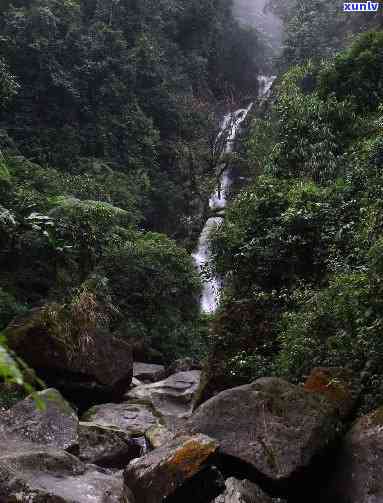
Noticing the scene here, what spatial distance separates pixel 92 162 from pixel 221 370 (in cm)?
1300

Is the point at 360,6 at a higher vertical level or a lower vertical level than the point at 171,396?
higher

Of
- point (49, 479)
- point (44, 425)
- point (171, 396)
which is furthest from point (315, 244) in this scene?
point (49, 479)

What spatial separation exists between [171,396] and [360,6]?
69.3ft

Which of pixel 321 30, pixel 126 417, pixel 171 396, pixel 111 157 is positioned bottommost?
pixel 171 396

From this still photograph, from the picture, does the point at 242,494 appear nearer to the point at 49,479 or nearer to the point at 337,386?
the point at 337,386

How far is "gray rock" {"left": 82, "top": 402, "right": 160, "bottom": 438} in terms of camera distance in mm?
8376

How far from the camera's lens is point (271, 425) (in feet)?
16.5

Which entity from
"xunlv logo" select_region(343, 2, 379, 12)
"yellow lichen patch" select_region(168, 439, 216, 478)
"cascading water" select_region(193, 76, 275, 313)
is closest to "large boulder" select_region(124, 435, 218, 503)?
"yellow lichen patch" select_region(168, 439, 216, 478)

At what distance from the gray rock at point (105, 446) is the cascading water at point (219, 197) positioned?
8.79 metres

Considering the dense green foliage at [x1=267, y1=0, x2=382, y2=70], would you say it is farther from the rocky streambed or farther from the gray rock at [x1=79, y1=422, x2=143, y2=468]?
the rocky streambed

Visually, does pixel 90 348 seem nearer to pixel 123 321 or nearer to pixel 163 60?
pixel 123 321

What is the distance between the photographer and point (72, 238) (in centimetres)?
1174

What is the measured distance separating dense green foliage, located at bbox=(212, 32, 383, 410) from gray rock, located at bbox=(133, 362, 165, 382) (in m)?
3.29

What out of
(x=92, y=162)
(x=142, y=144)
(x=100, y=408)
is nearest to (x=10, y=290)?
(x=100, y=408)
